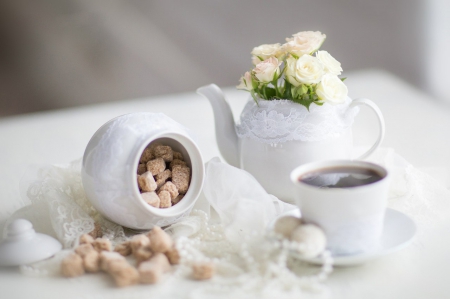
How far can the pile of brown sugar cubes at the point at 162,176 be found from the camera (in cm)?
101

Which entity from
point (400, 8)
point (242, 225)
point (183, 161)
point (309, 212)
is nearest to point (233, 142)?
point (183, 161)

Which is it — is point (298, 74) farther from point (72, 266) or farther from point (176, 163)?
point (72, 266)

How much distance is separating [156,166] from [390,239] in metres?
0.44

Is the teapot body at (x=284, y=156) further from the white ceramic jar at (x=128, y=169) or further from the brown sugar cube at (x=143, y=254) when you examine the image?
the brown sugar cube at (x=143, y=254)

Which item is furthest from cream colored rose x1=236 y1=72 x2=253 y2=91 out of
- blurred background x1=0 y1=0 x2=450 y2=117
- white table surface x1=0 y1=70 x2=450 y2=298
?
blurred background x1=0 y1=0 x2=450 y2=117

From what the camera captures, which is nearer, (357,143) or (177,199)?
(177,199)

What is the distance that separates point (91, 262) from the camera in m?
0.88

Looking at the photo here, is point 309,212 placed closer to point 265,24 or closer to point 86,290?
point 86,290

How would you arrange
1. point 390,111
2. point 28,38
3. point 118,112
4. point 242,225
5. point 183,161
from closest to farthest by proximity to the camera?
1. point 242,225
2. point 183,161
3. point 390,111
4. point 118,112
5. point 28,38

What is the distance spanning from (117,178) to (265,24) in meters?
2.71

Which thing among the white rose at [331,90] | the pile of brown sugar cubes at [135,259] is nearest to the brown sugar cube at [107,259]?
the pile of brown sugar cubes at [135,259]

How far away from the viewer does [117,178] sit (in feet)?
Result: 3.22

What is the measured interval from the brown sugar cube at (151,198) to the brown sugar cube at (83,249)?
133 mm

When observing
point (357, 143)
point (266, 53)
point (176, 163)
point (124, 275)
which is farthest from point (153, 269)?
point (357, 143)
